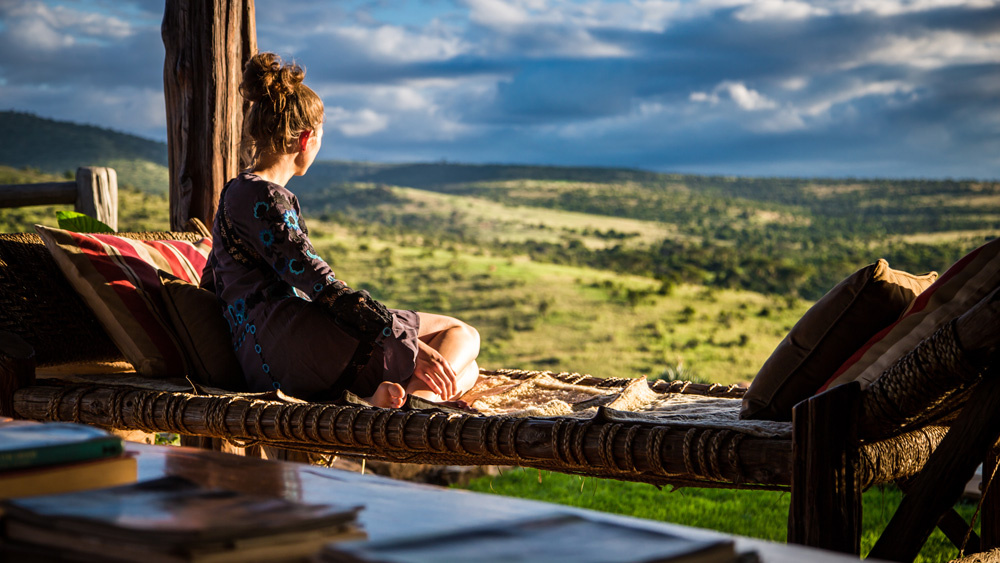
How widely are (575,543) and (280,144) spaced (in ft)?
6.72

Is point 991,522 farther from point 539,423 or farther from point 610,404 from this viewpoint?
point 539,423

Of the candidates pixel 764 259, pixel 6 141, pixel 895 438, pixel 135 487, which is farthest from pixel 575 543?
pixel 764 259

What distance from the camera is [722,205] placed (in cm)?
2592

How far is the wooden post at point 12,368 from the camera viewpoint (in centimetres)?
257

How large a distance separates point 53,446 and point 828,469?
132 centimetres

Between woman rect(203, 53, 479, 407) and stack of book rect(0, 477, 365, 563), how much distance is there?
1599 millimetres

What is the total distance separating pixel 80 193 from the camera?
486cm

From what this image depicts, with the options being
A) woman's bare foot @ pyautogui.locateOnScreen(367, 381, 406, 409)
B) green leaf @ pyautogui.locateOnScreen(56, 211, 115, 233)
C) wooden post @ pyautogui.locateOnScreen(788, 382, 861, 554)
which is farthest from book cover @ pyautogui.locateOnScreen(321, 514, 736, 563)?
green leaf @ pyautogui.locateOnScreen(56, 211, 115, 233)

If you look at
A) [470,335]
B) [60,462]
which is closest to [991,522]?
[470,335]

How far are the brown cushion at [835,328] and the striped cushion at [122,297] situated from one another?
1.87 m

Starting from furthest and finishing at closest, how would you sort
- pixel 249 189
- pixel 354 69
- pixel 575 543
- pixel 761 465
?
pixel 354 69, pixel 249 189, pixel 761 465, pixel 575 543

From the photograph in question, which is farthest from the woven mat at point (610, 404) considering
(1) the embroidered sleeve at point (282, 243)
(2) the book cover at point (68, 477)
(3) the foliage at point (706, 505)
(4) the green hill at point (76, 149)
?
(4) the green hill at point (76, 149)

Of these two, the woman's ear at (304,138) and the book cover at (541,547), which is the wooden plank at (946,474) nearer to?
the book cover at (541,547)

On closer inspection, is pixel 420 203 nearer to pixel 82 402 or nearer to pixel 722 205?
pixel 722 205
